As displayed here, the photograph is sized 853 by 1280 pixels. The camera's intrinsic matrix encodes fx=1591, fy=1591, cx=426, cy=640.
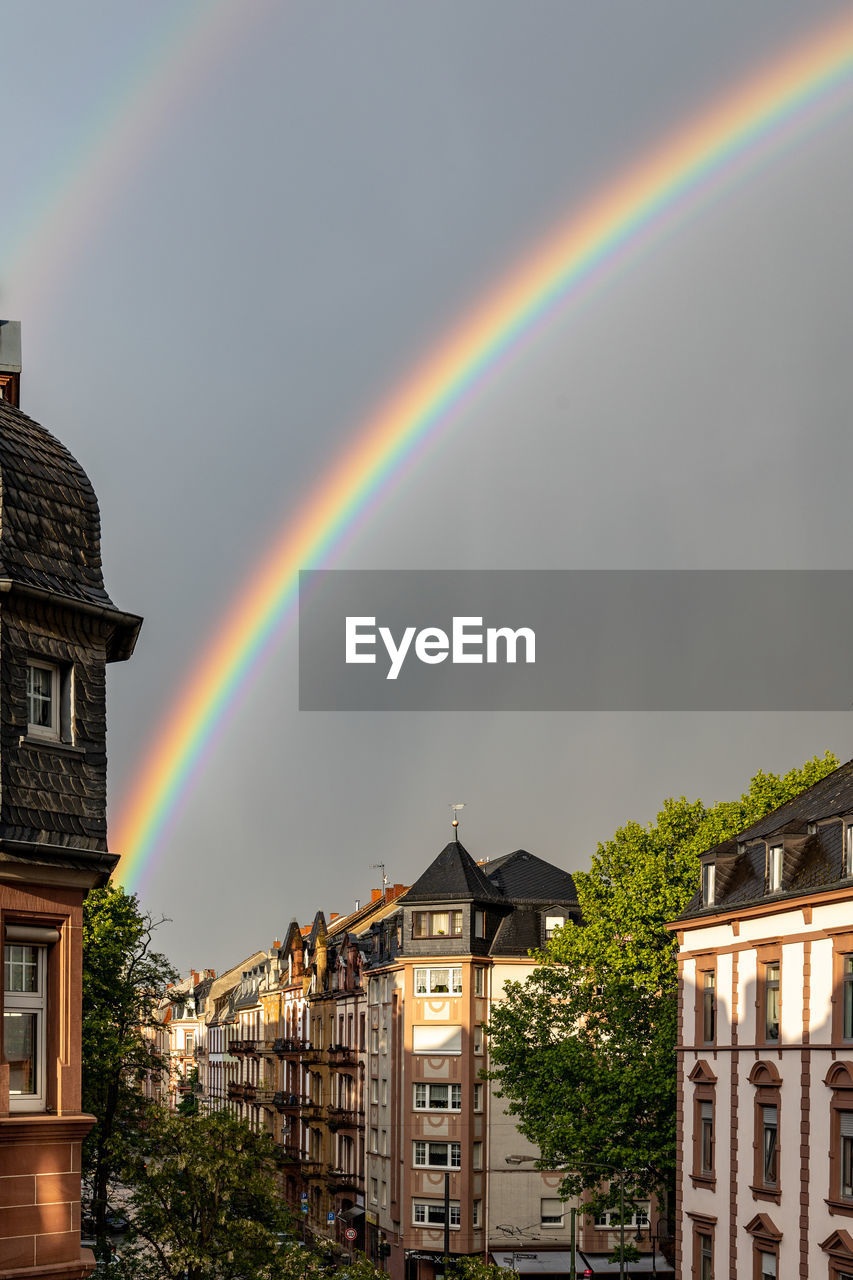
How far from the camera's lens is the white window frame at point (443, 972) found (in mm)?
76188

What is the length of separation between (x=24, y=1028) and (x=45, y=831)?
206cm

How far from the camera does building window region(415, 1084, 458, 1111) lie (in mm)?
74312

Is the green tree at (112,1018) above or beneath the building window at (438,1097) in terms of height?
above

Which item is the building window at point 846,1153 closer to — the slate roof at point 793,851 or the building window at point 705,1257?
the slate roof at point 793,851

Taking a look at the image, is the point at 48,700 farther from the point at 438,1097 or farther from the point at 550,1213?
the point at 550,1213

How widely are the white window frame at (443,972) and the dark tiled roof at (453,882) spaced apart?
10.7ft

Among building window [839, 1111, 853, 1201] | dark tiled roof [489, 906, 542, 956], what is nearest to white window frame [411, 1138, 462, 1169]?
dark tiled roof [489, 906, 542, 956]

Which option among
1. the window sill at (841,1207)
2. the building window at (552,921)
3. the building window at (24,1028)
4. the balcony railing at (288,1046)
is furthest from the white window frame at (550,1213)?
the building window at (24,1028)

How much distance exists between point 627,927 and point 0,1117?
45.4 meters

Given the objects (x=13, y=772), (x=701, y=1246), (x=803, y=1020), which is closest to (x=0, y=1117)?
(x=13, y=772)

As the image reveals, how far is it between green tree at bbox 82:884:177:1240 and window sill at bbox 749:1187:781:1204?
17682 millimetres

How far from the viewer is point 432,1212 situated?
73500 millimetres

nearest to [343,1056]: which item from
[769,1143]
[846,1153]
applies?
[769,1143]

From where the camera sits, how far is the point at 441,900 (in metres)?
77.8
